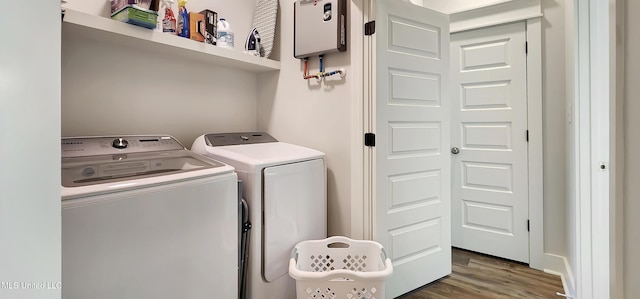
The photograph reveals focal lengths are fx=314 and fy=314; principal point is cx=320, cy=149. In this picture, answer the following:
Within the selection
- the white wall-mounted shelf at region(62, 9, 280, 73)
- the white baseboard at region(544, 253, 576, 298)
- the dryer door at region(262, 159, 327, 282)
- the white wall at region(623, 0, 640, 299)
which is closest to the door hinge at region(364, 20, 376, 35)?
the white wall-mounted shelf at region(62, 9, 280, 73)

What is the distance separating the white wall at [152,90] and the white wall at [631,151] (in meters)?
2.04

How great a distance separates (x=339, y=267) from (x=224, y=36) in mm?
1579

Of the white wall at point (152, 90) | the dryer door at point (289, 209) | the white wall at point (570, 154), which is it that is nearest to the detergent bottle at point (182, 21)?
the white wall at point (152, 90)

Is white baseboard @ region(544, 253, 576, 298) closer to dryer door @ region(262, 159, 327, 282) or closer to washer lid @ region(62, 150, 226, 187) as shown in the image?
dryer door @ region(262, 159, 327, 282)

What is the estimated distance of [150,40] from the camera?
1.58 m

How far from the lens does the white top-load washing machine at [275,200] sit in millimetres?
1564

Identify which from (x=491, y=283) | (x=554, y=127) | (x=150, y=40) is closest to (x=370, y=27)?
(x=150, y=40)

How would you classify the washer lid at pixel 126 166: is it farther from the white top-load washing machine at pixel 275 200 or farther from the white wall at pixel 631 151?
the white wall at pixel 631 151

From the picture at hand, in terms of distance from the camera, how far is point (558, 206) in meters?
2.34

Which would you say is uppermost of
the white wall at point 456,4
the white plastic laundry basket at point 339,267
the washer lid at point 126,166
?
the white wall at point 456,4

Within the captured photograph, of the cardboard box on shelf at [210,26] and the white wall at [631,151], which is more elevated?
the cardboard box on shelf at [210,26]
